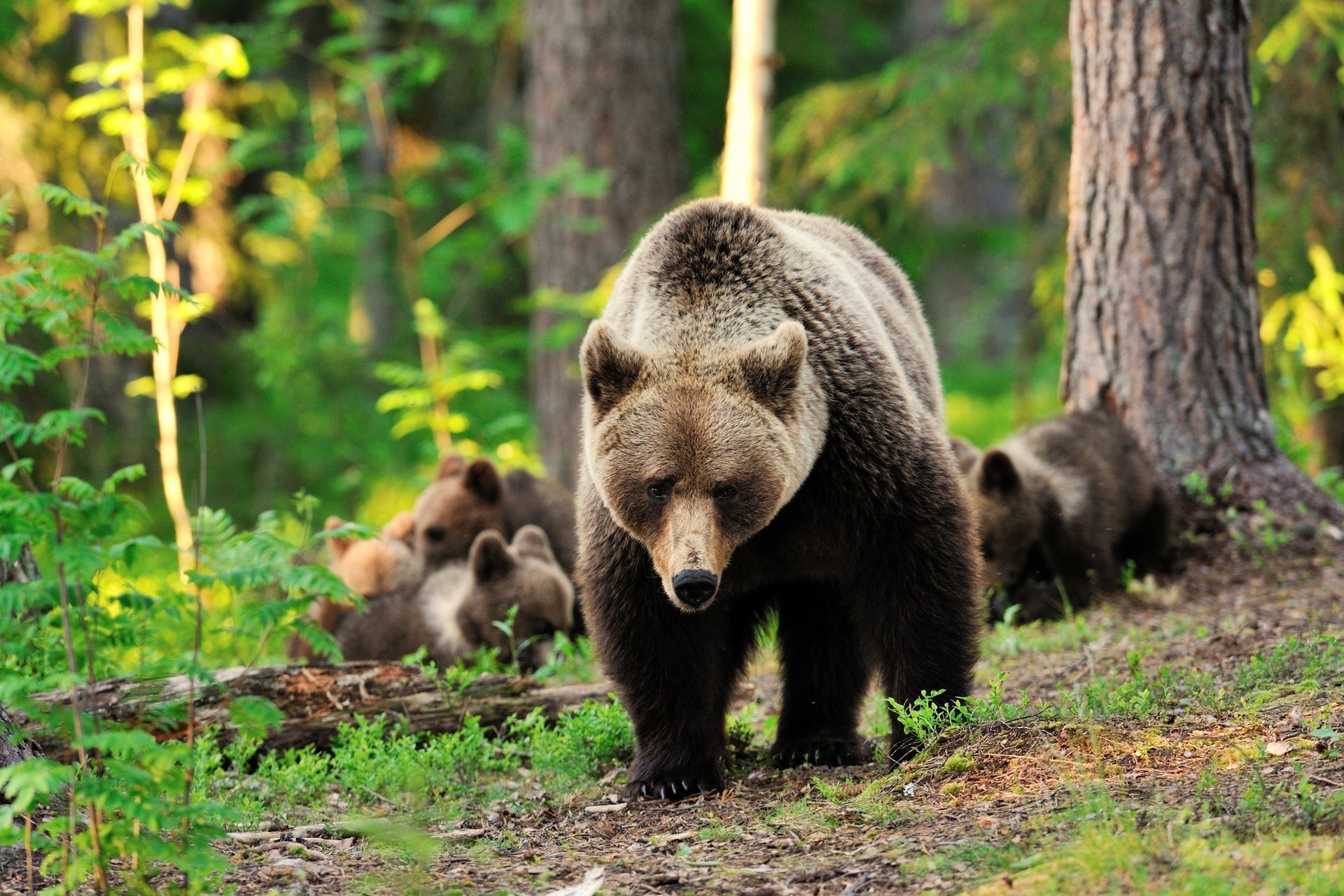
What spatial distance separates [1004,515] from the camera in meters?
7.88

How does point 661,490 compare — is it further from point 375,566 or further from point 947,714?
point 375,566

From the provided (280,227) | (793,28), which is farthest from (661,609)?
(793,28)

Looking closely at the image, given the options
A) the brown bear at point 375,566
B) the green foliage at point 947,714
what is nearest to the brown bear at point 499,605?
the brown bear at point 375,566

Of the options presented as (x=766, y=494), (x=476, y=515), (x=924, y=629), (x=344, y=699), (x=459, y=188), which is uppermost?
(x=459, y=188)

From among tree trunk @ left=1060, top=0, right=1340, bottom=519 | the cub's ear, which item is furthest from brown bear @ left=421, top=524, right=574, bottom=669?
tree trunk @ left=1060, top=0, right=1340, bottom=519

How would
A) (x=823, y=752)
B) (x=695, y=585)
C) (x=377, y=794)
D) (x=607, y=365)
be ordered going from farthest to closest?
(x=823, y=752) → (x=377, y=794) → (x=607, y=365) → (x=695, y=585)

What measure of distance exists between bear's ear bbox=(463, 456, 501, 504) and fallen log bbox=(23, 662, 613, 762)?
8.52 feet

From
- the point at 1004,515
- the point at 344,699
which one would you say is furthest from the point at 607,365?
the point at 1004,515

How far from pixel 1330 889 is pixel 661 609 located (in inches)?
101

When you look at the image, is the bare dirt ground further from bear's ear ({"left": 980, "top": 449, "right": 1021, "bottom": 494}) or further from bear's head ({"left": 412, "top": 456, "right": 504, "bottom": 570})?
bear's head ({"left": 412, "top": 456, "right": 504, "bottom": 570})

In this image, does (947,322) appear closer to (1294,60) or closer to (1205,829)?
(1294,60)

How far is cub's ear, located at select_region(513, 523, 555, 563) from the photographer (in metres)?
7.79

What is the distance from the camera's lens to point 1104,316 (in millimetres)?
7816

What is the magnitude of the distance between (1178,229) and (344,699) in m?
5.30
